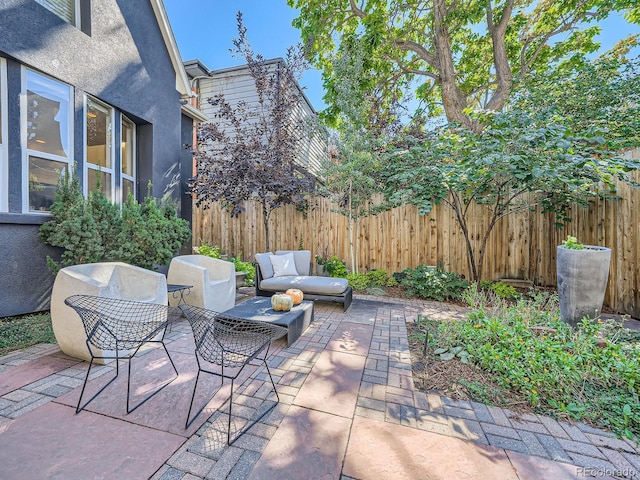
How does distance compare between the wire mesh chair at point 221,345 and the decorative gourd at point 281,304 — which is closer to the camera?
the wire mesh chair at point 221,345

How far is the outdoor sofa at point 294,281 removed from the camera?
191 inches

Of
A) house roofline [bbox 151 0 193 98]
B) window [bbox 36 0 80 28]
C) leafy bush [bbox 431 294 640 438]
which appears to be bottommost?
leafy bush [bbox 431 294 640 438]

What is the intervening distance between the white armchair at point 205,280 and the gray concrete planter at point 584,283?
466cm

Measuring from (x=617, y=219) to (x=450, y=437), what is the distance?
17.2 feet

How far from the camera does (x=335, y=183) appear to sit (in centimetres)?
664

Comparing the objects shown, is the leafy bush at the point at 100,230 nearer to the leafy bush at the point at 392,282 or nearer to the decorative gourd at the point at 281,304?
the decorative gourd at the point at 281,304

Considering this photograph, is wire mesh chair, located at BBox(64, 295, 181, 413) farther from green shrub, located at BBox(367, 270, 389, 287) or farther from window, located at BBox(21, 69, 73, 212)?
green shrub, located at BBox(367, 270, 389, 287)

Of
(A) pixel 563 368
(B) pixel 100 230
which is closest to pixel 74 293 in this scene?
(B) pixel 100 230

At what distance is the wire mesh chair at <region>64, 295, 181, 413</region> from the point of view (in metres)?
2.20

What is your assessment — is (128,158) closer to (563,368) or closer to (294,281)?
Answer: (294,281)

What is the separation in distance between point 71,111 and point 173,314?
11.5 ft

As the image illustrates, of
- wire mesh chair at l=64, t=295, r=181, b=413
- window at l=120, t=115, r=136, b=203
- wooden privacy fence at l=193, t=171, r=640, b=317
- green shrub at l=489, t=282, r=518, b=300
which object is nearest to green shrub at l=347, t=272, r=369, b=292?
wooden privacy fence at l=193, t=171, r=640, b=317

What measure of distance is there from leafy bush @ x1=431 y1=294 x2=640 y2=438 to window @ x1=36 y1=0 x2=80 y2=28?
7264 millimetres

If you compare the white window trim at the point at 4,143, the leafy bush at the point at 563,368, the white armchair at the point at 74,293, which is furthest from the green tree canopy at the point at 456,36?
the white armchair at the point at 74,293
